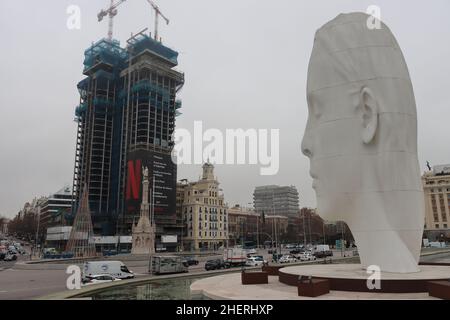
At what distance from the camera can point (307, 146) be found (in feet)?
68.0

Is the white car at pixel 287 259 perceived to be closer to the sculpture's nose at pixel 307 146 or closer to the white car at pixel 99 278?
the white car at pixel 99 278

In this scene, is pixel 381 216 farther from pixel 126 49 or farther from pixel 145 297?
pixel 126 49

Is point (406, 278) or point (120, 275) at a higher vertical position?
point (406, 278)

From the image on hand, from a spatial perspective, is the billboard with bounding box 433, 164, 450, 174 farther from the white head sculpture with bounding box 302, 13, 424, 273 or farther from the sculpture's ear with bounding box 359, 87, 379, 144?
the sculpture's ear with bounding box 359, 87, 379, 144

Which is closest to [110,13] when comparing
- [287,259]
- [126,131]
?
[126,131]

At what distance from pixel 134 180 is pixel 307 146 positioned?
243 ft

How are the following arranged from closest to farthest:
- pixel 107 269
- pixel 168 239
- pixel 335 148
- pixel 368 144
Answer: pixel 368 144
pixel 335 148
pixel 107 269
pixel 168 239

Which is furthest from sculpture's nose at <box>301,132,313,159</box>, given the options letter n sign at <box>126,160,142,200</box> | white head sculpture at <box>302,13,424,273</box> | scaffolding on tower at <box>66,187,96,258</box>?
letter n sign at <box>126,160,142,200</box>

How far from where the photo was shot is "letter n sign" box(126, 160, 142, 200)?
88500mm

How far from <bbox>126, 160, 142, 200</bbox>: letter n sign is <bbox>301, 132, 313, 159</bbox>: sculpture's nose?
238 ft

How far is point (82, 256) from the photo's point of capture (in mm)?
57406

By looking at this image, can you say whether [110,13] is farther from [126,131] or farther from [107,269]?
[107,269]
